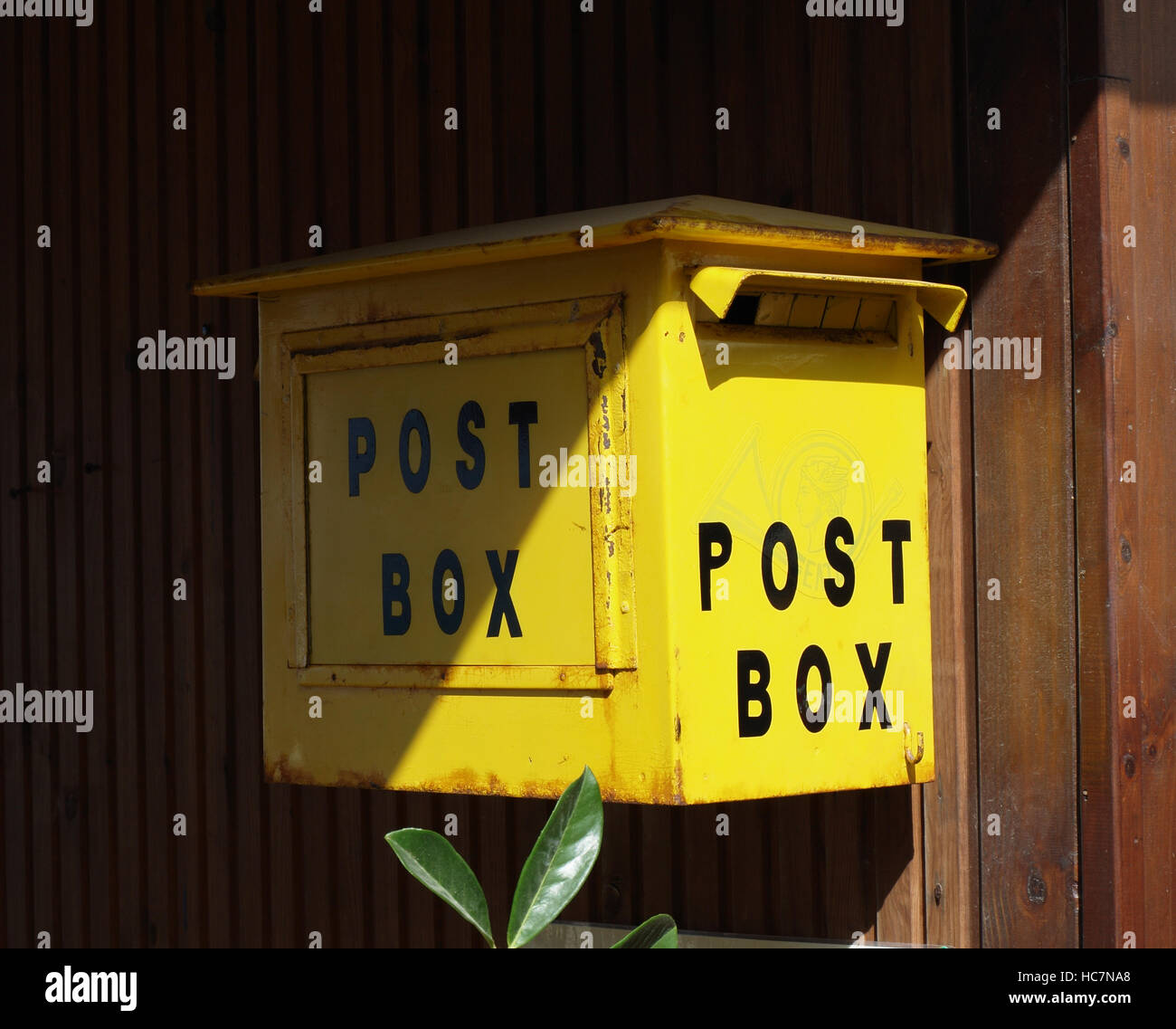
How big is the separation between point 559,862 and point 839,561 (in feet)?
4.16

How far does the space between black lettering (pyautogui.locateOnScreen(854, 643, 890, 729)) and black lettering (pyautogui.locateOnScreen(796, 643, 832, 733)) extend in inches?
3.4

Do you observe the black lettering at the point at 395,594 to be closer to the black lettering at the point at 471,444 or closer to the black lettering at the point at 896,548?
the black lettering at the point at 471,444

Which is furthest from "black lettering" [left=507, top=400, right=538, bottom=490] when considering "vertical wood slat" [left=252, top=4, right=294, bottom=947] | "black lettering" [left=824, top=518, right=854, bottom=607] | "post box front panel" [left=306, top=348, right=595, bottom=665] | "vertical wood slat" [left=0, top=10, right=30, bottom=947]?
"vertical wood slat" [left=0, top=10, right=30, bottom=947]

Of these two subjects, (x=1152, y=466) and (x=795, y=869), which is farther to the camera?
(x=795, y=869)

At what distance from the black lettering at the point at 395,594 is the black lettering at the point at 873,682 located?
2.64 feet

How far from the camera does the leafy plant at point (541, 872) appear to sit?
139 centimetres

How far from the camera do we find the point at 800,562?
257cm

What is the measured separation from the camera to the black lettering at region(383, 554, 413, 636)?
2703mm

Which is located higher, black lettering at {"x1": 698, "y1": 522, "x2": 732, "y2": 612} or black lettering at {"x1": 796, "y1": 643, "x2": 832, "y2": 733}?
black lettering at {"x1": 698, "y1": 522, "x2": 732, "y2": 612}

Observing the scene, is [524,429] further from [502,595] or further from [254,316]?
[254,316]

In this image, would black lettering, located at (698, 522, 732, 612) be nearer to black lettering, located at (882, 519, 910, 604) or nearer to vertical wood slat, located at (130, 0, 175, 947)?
black lettering, located at (882, 519, 910, 604)

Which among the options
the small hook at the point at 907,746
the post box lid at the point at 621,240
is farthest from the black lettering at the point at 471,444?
the small hook at the point at 907,746

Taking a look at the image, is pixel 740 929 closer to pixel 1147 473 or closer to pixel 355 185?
pixel 1147 473

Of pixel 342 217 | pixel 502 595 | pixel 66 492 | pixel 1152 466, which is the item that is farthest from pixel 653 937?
pixel 66 492
